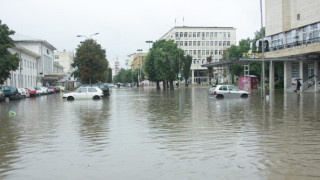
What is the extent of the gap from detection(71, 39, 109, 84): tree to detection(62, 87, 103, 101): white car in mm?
30011

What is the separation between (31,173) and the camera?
673 centimetres

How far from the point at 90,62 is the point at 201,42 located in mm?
71615

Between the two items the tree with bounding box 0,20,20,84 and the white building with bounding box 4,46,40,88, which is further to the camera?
the white building with bounding box 4,46,40,88

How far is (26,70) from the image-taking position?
7694 cm

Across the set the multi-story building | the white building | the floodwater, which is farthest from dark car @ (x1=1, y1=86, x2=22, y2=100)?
the multi-story building

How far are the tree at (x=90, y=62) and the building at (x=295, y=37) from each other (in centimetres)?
3022

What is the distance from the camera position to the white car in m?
35.1

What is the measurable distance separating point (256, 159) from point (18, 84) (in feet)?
223

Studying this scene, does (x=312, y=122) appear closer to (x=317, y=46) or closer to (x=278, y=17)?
(x=317, y=46)

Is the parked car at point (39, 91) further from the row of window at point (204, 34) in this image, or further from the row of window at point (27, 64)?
the row of window at point (204, 34)

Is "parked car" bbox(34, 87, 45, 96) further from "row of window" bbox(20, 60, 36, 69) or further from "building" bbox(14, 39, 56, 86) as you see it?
"building" bbox(14, 39, 56, 86)

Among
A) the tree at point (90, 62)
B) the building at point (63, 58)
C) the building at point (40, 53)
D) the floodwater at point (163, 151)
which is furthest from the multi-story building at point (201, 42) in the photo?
the floodwater at point (163, 151)

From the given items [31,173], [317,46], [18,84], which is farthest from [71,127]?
[18,84]

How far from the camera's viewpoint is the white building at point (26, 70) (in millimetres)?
68012
